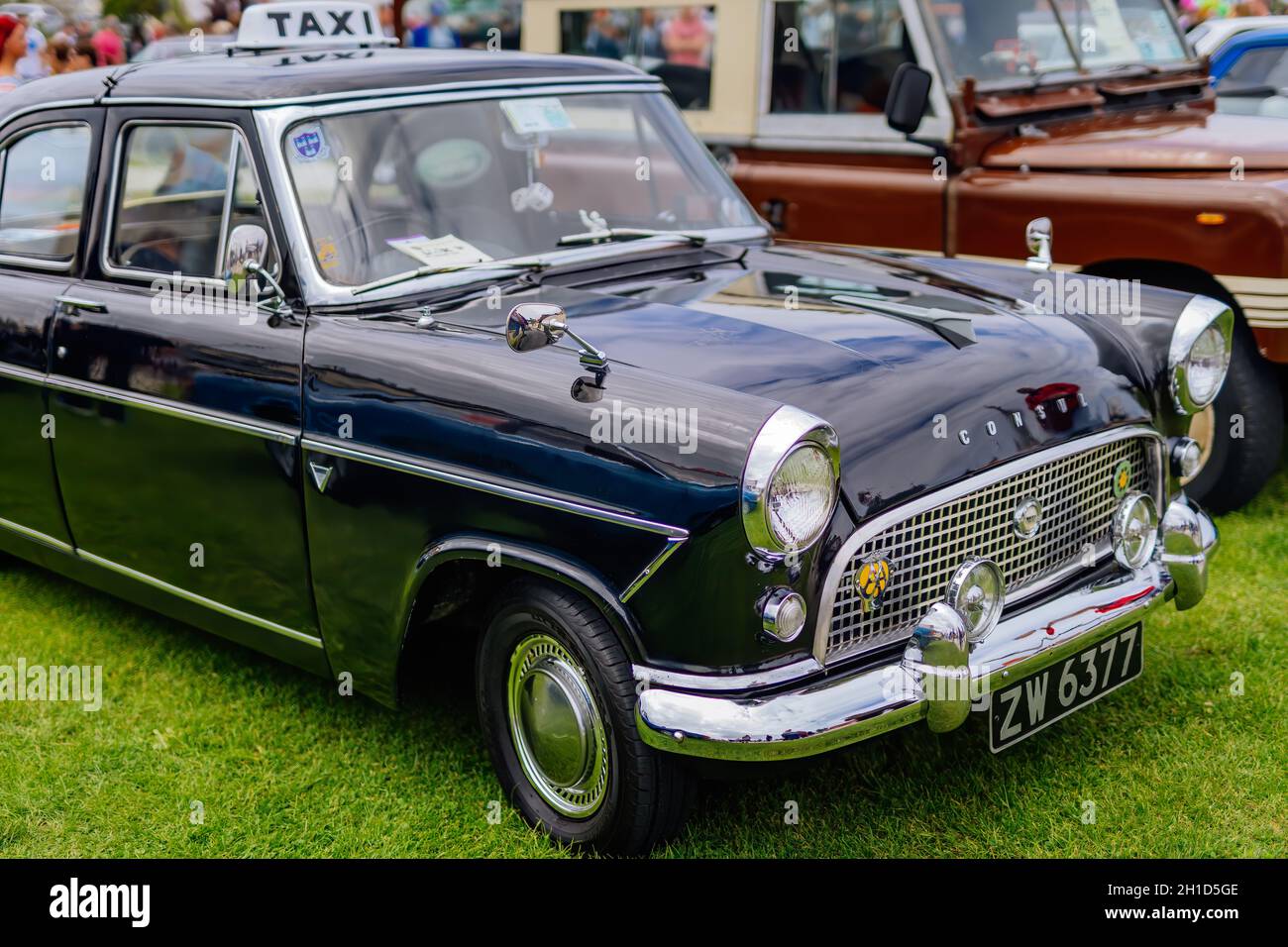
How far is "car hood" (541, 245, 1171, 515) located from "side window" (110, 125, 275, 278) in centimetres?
90

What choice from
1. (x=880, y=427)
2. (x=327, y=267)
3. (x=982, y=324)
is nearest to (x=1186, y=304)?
(x=982, y=324)

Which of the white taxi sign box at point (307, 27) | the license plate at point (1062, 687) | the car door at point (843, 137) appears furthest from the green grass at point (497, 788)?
the car door at point (843, 137)

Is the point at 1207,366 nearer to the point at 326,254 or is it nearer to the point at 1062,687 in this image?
the point at 1062,687

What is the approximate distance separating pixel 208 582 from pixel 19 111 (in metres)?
1.83

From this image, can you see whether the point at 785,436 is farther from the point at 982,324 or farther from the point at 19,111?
the point at 19,111

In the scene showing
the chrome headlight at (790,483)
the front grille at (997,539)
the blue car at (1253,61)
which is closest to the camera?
the chrome headlight at (790,483)

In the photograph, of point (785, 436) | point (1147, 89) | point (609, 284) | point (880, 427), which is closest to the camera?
point (785, 436)

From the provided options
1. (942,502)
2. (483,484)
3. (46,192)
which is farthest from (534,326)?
(46,192)

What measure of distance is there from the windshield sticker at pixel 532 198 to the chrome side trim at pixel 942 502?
1.56 m

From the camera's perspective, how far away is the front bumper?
104 inches

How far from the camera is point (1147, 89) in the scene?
5891 millimetres

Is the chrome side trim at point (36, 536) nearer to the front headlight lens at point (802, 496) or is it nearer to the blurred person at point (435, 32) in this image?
the front headlight lens at point (802, 496)

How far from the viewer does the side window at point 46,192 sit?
13.9 ft
